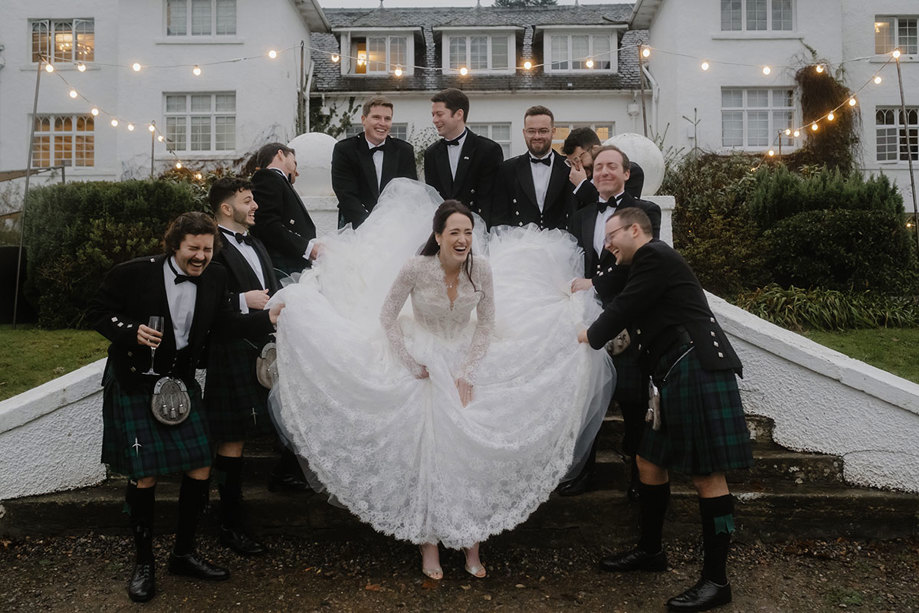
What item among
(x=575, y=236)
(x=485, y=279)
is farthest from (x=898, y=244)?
(x=485, y=279)

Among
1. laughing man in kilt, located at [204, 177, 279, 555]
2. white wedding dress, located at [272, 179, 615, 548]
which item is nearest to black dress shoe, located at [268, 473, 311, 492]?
laughing man in kilt, located at [204, 177, 279, 555]

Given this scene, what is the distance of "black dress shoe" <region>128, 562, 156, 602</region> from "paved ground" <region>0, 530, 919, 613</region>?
0.16 feet

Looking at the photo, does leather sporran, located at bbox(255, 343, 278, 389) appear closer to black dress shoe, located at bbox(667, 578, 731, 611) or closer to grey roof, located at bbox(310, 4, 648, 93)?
black dress shoe, located at bbox(667, 578, 731, 611)

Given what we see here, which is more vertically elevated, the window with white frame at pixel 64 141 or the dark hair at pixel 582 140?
the window with white frame at pixel 64 141

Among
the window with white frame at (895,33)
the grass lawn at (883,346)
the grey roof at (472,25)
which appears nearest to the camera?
the grass lawn at (883,346)

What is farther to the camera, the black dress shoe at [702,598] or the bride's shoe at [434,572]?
the bride's shoe at [434,572]

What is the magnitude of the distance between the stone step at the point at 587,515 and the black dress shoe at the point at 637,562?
0.32 m

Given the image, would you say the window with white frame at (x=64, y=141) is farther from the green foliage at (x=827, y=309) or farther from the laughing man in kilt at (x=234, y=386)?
the green foliage at (x=827, y=309)

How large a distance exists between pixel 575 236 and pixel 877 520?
263 cm

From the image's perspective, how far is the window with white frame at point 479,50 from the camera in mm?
22234

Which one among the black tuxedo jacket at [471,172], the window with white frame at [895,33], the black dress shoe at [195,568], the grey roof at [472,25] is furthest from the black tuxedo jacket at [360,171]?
the window with white frame at [895,33]

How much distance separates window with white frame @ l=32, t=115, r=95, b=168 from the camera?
2003 centimetres

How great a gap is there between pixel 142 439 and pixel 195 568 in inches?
32.0

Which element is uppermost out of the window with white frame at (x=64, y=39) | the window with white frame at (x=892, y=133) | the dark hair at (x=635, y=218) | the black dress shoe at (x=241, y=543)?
the window with white frame at (x=64, y=39)
